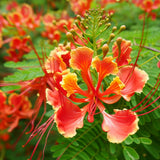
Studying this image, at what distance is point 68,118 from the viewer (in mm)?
1399

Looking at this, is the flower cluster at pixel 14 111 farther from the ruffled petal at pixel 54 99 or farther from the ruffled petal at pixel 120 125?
the ruffled petal at pixel 120 125

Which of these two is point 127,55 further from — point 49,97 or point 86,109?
point 49,97

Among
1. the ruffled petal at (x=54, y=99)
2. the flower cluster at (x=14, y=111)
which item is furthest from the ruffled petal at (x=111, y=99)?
the flower cluster at (x=14, y=111)

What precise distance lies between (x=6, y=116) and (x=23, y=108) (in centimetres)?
21

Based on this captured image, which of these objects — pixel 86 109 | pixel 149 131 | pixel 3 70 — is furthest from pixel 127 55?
pixel 3 70

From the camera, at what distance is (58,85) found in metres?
1.46

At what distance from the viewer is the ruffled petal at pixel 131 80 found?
56.4 inches

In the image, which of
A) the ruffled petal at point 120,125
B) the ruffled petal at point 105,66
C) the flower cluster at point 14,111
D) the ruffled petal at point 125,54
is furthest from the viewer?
the flower cluster at point 14,111

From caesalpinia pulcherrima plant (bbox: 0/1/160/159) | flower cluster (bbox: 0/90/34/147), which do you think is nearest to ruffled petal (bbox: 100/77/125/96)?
caesalpinia pulcherrima plant (bbox: 0/1/160/159)

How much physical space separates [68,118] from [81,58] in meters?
0.39

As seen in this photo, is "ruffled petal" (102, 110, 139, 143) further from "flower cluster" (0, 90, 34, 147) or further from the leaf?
"flower cluster" (0, 90, 34, 147)

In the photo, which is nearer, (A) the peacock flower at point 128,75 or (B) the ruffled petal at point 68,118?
(B) the ruffled petal at point 68,118

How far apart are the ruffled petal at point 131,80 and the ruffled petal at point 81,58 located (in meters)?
0.25

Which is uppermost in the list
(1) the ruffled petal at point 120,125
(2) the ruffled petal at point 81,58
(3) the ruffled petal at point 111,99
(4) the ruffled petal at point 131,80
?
(2) the ruffled petal at point 81,58
